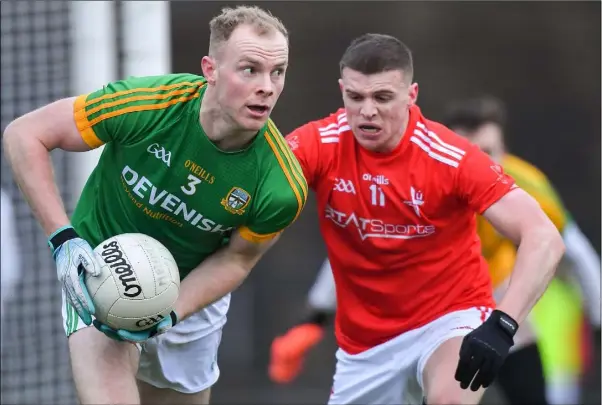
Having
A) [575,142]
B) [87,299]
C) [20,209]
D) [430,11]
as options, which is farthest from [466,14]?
[87,299]

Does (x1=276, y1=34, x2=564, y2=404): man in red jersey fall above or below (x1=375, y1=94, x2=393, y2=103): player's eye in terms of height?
below

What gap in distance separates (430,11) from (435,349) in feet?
18.5

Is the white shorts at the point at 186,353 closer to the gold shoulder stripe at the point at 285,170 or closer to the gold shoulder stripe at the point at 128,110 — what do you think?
the gold shoulder stripe at the point at 285,170

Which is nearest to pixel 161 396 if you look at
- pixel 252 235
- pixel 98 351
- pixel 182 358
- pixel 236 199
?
pixel 182 358

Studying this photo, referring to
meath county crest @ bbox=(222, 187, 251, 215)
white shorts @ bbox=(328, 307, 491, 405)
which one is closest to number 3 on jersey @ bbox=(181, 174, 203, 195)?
meath county crest @ bbox=(222, 187, 251, 215)

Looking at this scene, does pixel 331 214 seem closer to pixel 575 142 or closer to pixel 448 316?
pixel 448 316

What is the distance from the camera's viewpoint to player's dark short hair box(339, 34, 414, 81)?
16.0 ft

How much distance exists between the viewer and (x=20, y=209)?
7605 millimetres

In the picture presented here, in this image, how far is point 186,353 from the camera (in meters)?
5.19

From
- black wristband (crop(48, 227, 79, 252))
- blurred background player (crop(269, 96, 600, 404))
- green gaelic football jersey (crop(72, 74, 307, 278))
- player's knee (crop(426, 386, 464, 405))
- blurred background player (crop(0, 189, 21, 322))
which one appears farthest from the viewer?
blurred background player (crop(0, 189, 21, 322))

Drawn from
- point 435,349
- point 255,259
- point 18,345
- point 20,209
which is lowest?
point 18,345

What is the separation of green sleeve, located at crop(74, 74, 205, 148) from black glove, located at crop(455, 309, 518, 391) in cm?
136

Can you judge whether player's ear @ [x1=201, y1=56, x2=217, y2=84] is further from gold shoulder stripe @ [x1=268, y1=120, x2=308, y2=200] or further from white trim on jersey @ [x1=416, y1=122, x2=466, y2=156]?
white trim on jersey @ [x1=416, y1=122, x2=466, y2=156]

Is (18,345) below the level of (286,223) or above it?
below
